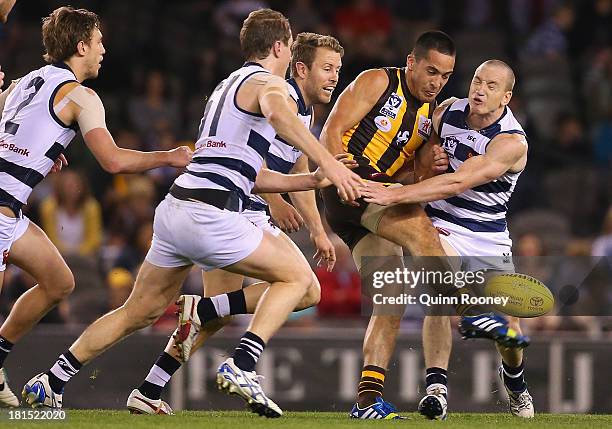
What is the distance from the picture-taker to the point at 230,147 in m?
6.84

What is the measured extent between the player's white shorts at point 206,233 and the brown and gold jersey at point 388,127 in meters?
1.27

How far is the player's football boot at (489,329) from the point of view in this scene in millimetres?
7316

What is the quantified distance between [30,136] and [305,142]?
1710 millimetres

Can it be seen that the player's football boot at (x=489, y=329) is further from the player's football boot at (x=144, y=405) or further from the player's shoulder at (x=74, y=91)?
the player's shoulder at (x=74, y=91)

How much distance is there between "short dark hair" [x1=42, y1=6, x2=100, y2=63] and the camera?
725cm

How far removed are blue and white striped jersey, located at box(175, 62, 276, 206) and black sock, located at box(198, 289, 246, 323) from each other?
78 cm

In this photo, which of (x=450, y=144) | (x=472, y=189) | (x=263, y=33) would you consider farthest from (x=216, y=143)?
(x=472, y=189)

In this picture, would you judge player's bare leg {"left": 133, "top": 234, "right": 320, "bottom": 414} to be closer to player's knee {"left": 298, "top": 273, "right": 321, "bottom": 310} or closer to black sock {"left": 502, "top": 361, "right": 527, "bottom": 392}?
player's knee {"left": 298, "top": 273, "right": 321, "bottom": 310}

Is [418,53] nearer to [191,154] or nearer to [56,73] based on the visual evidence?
[191,154]

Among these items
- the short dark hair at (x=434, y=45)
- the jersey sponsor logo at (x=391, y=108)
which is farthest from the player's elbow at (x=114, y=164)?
the short dark hair at (x=434, y=45)

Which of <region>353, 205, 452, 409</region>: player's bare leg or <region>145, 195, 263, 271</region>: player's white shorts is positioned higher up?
<region>145, 195, 263, 271</region>: player's white shorts

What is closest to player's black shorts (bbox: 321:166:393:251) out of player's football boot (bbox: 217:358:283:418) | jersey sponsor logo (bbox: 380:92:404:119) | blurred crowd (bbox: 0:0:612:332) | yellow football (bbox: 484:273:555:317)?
jersey sponsor logo (bbox: 380:92:404:119)

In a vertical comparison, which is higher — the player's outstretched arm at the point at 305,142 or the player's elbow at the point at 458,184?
the player's outstretched arm at the point at 305,142

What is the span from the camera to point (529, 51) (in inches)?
617
